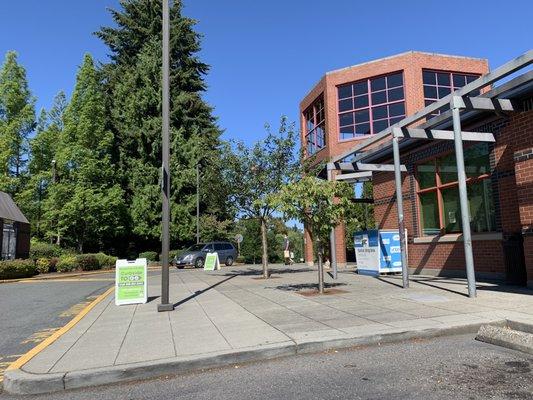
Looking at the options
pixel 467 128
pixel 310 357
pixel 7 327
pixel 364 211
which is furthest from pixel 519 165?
pixel 364 211

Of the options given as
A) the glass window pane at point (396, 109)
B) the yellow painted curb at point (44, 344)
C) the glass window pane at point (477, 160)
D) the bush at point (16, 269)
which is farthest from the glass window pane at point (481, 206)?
the bush at point (16, 269)

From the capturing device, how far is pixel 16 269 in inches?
904

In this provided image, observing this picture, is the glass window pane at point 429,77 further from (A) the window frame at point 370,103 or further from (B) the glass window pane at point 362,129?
(B) the glass window pane at point 362,129

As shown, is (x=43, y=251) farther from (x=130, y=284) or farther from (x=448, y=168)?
(x=448, y=168)

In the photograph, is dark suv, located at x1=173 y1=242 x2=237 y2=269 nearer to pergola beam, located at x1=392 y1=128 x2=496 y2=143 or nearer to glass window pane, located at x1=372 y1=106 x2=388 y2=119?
glass window pane, located at x1=372 y1=106 x2=388 y2=119

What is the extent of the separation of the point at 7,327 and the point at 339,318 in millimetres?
6294

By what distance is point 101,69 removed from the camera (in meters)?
43.7

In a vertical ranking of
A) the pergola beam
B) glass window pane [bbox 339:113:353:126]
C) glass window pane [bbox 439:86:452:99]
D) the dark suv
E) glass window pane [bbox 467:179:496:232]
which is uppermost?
glass window pane [bbox 439:86:452:99]

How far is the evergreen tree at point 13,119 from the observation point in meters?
36.7

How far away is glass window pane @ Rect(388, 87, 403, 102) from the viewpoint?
940 inches

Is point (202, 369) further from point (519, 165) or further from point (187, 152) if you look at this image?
point (187, 152)

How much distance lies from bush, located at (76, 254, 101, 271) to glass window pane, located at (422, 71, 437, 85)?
22.0 meters

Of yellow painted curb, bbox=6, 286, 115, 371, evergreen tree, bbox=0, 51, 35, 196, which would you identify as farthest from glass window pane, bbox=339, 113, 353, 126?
evergreen tree, bbox=0, 51, 35, 196

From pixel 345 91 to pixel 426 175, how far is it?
10.8m
